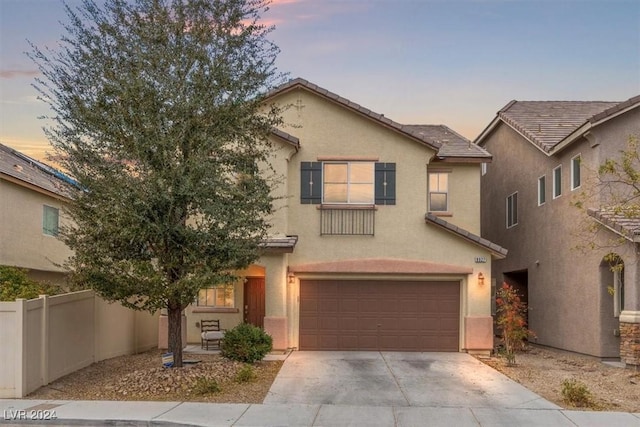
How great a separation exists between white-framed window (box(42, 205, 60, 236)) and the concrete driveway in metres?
10.4

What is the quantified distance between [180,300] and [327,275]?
633 centimetres

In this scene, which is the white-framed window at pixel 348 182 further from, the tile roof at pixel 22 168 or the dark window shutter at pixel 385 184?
the tile roof at pixel 22 168

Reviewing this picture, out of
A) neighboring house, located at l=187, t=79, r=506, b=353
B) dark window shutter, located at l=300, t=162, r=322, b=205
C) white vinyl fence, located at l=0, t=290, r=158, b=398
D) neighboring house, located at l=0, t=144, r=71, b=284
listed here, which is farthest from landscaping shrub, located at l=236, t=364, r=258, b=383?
neighboring house, located at l=0, t=144, r=71, b=284

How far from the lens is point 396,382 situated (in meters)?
13.6

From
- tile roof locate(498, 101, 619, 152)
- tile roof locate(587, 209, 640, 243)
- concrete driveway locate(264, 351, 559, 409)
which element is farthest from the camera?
tile roof locate(498, 101, 619, 152)

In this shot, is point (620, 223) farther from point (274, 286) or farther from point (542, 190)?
point (274, 286)

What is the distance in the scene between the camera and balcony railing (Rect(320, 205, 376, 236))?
1833 centimetres

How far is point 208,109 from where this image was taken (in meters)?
12.8

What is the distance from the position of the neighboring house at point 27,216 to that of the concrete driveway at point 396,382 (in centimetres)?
881

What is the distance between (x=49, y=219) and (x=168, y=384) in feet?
40.5

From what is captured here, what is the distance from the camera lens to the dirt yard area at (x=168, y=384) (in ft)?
38.2

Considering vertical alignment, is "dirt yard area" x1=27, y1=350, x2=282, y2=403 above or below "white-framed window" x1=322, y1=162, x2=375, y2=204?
below

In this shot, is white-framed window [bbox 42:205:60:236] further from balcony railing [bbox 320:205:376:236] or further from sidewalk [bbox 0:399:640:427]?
sidewalk [bbox 0:399:640:427]

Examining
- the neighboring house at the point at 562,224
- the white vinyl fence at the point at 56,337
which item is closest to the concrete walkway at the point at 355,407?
the white vinyl fence at the point at 56,337
